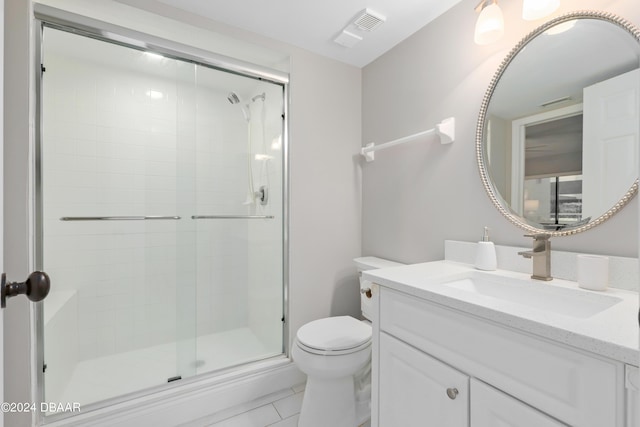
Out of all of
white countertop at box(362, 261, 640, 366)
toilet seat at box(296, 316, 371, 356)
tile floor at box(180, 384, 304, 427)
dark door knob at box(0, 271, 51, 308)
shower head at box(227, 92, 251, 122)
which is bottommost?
tile floor at box(180, 384, 304, 427)

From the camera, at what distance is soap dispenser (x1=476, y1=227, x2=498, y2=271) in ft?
4.00

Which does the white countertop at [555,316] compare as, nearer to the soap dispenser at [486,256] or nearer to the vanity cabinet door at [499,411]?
the soap dispenser at [486,256]

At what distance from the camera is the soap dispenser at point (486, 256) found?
1.22 m

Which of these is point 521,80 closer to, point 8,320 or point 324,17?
point 324,17

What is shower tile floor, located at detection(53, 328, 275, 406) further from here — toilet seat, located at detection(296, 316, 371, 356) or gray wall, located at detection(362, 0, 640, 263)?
gray wall, located at detection(362, 0, 640, 263)

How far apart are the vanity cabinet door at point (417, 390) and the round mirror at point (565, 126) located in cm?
71

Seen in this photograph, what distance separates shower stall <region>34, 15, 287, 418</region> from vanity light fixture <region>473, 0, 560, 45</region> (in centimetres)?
113

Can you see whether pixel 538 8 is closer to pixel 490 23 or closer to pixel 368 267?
pixel 490 23

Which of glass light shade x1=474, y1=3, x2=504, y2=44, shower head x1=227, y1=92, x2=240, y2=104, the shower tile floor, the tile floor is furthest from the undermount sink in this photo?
shower head x1=227, y1=92, x2=240, y2=104

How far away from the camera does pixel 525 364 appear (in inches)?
27.4

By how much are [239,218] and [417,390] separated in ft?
5.04

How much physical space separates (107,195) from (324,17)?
5.61 ft

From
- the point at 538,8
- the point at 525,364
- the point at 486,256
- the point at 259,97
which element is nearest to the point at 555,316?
the point at 525,364

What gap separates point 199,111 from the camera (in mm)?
1863
